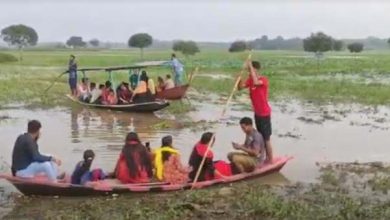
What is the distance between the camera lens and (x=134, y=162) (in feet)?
29.3

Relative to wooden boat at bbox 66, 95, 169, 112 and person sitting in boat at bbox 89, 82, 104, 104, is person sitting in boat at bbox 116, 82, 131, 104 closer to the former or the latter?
wooden boat at bbox 66, 95, 169, 112

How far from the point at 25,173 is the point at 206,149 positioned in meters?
2.65

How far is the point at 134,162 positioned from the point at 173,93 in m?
11.0

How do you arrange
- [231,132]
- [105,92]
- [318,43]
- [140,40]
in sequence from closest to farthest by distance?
[231,132]
[105,92]
[318,43]
[140,40]

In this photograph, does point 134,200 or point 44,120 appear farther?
point 44,120

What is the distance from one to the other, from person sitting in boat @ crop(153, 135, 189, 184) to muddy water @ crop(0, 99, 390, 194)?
5.58 feet

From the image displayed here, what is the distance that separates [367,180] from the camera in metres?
10.0

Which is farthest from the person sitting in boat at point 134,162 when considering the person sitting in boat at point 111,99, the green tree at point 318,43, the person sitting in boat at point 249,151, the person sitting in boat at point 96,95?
the green tree at point 318,43

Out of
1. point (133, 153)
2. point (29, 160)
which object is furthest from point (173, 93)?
point (29, 160)

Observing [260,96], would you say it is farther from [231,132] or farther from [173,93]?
[173,93]

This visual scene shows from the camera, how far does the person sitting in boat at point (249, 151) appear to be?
32.4ft

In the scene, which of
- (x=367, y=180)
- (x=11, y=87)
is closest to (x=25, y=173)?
(x=367, y=180)

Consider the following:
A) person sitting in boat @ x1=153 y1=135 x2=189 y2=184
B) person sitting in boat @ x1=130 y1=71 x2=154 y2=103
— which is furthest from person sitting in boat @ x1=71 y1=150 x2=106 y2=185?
person sitting in boat @ x1=130 y1=71 x2=154 y2=103

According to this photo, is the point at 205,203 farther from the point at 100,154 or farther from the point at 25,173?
the point at 100,154
